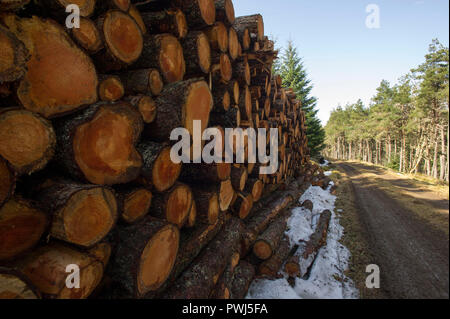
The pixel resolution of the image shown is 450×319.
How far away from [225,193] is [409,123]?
72.2 feet

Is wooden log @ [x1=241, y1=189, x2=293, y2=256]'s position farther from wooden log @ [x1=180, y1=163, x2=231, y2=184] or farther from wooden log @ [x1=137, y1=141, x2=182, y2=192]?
wooden log @ [x1=137, y1=141, x2=182, y2=192]

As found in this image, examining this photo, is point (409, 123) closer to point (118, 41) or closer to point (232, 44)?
point (232, 44)

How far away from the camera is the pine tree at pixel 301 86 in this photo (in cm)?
1733

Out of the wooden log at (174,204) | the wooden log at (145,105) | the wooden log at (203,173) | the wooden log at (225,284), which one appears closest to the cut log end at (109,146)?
the wooden log at (145,105)

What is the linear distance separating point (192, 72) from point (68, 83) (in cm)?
143

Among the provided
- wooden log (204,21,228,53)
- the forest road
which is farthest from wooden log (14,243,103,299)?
wooden log (204,21,228,53)

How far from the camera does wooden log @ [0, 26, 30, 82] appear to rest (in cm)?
102

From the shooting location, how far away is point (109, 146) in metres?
1.52

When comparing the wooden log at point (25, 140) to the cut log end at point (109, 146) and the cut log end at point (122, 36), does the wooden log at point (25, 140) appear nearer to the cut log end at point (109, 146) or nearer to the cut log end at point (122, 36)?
the cut log end at point (109, 146)

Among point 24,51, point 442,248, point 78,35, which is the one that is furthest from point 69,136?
point 442,248

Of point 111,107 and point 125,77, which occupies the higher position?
point 125,77

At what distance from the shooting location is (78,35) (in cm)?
149
